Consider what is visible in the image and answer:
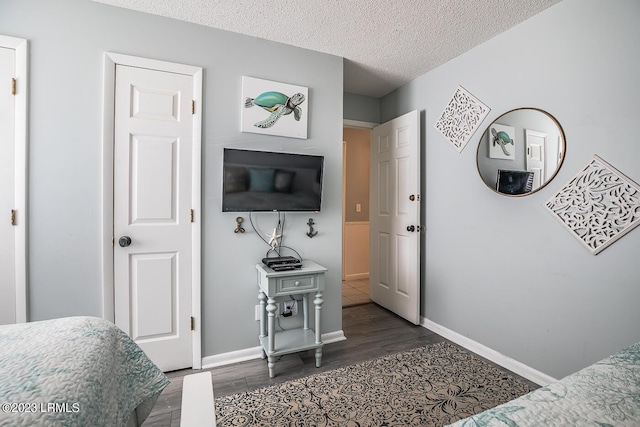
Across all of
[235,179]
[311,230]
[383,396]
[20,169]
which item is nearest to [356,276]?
[311,230]

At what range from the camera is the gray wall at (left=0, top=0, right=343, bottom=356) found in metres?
1.81

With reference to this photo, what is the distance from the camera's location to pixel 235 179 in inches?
82.4

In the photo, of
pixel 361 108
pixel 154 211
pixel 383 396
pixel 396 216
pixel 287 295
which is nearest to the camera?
pixel 383 396

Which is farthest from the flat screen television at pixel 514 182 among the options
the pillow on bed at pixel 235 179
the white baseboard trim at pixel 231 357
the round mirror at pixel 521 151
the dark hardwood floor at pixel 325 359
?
the white baseboard trim at pixel 231 357

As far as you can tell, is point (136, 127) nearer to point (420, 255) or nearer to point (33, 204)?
point (33, 204)

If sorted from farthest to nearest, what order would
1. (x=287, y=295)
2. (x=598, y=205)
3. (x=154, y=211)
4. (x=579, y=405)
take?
(x=287, y=295) < (x=154, y=211) < (x=598, y=205) < (x=579, y=405)

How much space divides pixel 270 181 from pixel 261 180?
69mm

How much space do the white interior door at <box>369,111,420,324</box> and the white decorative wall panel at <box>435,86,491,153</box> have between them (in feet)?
0.91

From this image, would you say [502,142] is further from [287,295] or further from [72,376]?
[72,376]

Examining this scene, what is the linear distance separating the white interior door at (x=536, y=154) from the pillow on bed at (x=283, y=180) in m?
1.73

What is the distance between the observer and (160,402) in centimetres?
176

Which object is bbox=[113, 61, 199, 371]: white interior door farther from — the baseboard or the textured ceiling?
the baseboard

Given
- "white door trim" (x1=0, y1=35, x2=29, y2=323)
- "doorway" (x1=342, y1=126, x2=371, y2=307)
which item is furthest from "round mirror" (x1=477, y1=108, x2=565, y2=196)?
"white door trim" (x1=0, y1=35, x2=29, y2=323)

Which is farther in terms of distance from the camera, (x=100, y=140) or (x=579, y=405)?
(x=100, y=140)
